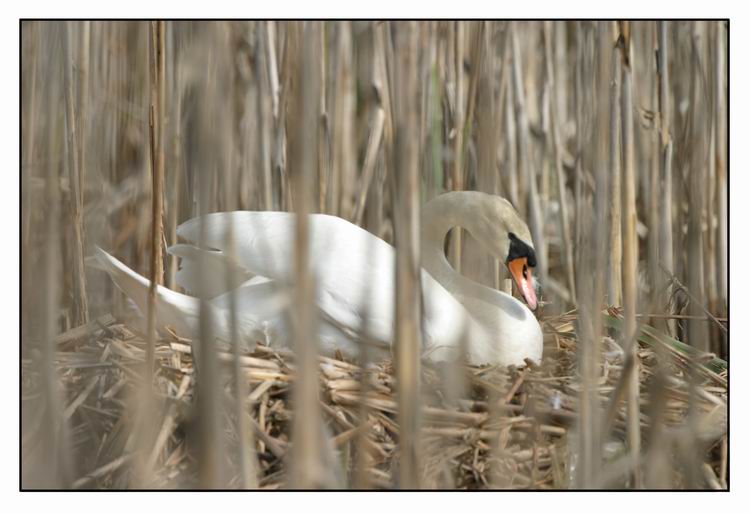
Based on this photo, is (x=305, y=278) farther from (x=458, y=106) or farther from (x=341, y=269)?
(x=458, y=106)

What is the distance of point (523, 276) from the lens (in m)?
2.34

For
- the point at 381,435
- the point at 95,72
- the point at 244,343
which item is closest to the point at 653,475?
the point at 381,435

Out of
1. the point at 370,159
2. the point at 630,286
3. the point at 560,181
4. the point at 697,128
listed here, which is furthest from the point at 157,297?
the point at 697,128

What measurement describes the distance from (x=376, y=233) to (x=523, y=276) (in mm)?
489

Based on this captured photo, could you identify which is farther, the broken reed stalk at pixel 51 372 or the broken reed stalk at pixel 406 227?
the broken reed stalk at pixel 51 372

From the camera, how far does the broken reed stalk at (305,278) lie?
0.98 m

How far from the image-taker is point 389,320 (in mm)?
1986

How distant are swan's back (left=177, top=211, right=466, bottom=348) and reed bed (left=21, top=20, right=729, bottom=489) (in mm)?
95

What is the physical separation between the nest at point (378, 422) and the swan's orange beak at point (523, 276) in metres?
0.33

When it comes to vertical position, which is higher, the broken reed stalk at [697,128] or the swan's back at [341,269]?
the broken reed stalk at [697,128]

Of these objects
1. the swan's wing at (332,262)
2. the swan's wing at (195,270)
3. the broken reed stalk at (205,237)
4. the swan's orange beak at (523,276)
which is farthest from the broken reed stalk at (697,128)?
the broken reed stalk at (205,237)

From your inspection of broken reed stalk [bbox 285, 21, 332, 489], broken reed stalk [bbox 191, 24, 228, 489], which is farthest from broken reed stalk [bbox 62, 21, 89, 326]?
broken reed stalk [bbox 285, 21, 332, 489]

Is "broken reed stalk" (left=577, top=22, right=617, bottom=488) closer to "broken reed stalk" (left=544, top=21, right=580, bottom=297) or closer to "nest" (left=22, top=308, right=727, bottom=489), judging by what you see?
"nest" (left=22, top=308, right=727, bottom=489)

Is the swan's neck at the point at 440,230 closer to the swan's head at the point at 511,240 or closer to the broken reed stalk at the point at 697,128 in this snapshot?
the swan's head at the point at 511,240
